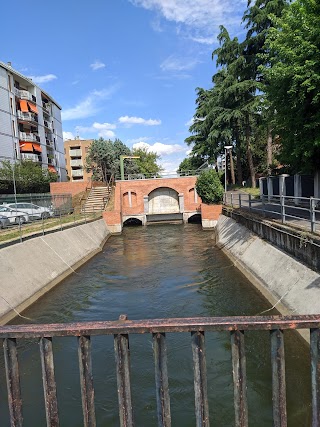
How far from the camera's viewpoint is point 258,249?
45.2 feet

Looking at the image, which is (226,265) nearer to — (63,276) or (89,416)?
(63,276)

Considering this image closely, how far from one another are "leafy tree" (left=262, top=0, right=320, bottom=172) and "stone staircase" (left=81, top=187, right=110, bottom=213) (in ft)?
75.8

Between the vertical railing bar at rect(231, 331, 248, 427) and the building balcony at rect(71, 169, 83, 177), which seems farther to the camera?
the building balcony at rect(71, 169, 83, 177)

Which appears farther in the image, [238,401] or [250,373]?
[250,373]

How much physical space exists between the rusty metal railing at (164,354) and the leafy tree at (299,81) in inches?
424

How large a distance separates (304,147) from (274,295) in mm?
6394

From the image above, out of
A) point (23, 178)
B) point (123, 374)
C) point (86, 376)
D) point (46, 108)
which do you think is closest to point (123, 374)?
point (123, 374)

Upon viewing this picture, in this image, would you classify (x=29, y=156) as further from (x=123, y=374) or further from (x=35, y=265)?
(x=123, y=374)

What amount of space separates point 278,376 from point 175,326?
0.89 meters

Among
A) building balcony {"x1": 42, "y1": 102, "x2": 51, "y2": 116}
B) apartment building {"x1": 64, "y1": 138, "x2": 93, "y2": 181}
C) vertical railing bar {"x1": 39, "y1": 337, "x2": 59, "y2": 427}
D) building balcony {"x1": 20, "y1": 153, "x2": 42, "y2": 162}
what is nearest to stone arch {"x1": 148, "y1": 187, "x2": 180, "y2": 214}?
building balcony {"x1": 20, "y1": 153, "x2": 42, "y2": 162}

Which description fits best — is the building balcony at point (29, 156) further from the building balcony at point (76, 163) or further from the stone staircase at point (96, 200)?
the building balcony at point (76, 163)

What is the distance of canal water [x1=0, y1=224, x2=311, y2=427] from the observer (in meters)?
5.65

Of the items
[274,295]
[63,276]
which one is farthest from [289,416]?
[63,276]

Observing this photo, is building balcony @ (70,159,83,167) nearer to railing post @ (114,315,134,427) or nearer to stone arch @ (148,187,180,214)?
stone arch @ (148,187,180,214)
